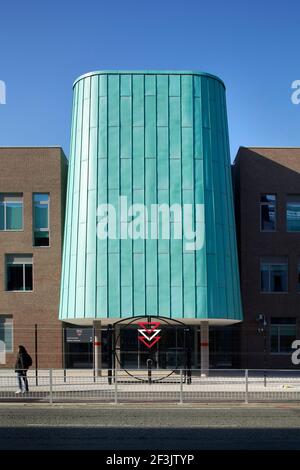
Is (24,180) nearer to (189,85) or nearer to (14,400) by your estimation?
(189,85)

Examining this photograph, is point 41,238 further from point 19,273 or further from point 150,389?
point 150,389

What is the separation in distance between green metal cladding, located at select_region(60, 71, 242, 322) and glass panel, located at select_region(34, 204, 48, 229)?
14.3 ft

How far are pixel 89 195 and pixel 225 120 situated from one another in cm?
809

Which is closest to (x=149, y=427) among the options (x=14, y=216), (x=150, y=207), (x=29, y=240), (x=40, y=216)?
(x=150, y=207)

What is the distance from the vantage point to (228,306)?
33.2 metres

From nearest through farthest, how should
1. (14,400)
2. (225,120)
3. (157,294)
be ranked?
(14,400) → (157,294) → (225,120)

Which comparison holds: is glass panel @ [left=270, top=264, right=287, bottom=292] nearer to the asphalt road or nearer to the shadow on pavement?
the asphalt road

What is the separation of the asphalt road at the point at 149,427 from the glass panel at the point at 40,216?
19.1 m

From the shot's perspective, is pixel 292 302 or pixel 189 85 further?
pixel 292 302

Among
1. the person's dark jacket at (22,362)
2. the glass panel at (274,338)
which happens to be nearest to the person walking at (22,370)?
the person's dark jacket at (22,362)

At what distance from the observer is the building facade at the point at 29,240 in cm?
3797

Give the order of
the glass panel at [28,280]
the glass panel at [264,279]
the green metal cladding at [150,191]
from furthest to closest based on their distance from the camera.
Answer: the glass panel at [264,279]
the glass panel at [28,280]
the green metal cladding at [150,191]

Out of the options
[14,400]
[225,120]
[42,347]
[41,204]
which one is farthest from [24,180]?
[14,400]

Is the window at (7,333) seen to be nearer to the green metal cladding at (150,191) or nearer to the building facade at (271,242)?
the green metal cladding at (150,191)
